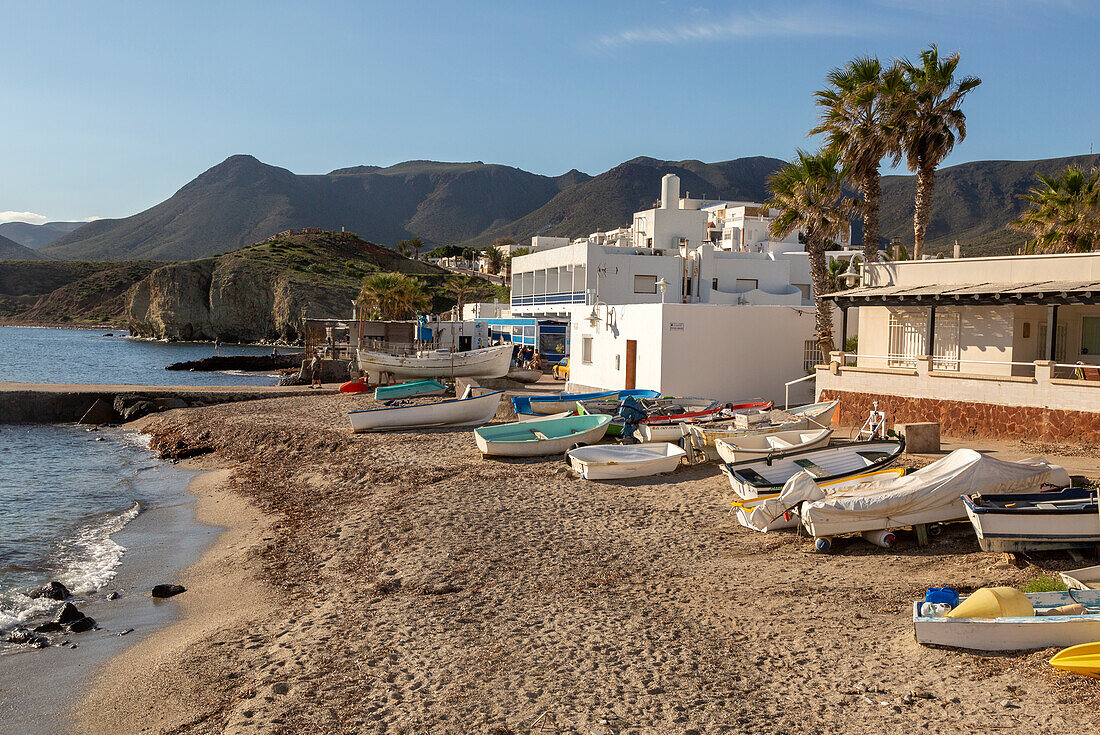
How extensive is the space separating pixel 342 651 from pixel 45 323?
17733cm

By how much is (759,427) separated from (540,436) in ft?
17.1

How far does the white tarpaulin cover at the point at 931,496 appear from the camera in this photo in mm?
10469

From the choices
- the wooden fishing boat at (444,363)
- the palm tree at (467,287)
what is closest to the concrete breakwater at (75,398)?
the wooden fishing boat at (444,363)

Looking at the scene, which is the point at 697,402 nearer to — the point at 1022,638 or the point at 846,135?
the point at 846,135

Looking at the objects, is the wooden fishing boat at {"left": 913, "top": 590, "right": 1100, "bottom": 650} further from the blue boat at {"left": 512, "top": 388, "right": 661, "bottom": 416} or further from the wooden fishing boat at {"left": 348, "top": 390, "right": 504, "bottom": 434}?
the wooden fishing boat at {"left": 348, "top": 390, "right": 504, "bottom": 434}

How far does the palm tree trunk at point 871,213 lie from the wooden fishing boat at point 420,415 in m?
12.5

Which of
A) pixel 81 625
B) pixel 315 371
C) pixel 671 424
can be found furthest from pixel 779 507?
pixel 315 371

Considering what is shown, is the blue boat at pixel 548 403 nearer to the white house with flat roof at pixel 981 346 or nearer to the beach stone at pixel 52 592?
the white house with flat roof at pixel 981 346

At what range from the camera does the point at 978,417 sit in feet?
59.2

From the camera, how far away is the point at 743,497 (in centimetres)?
1291

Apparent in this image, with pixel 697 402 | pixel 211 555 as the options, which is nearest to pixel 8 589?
pixel 211 555

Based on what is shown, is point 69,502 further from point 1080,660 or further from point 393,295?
point 393,295

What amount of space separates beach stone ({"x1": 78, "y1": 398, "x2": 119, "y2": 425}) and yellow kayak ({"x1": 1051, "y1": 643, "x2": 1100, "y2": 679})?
3456cm

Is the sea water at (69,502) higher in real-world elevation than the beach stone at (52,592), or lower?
lower
